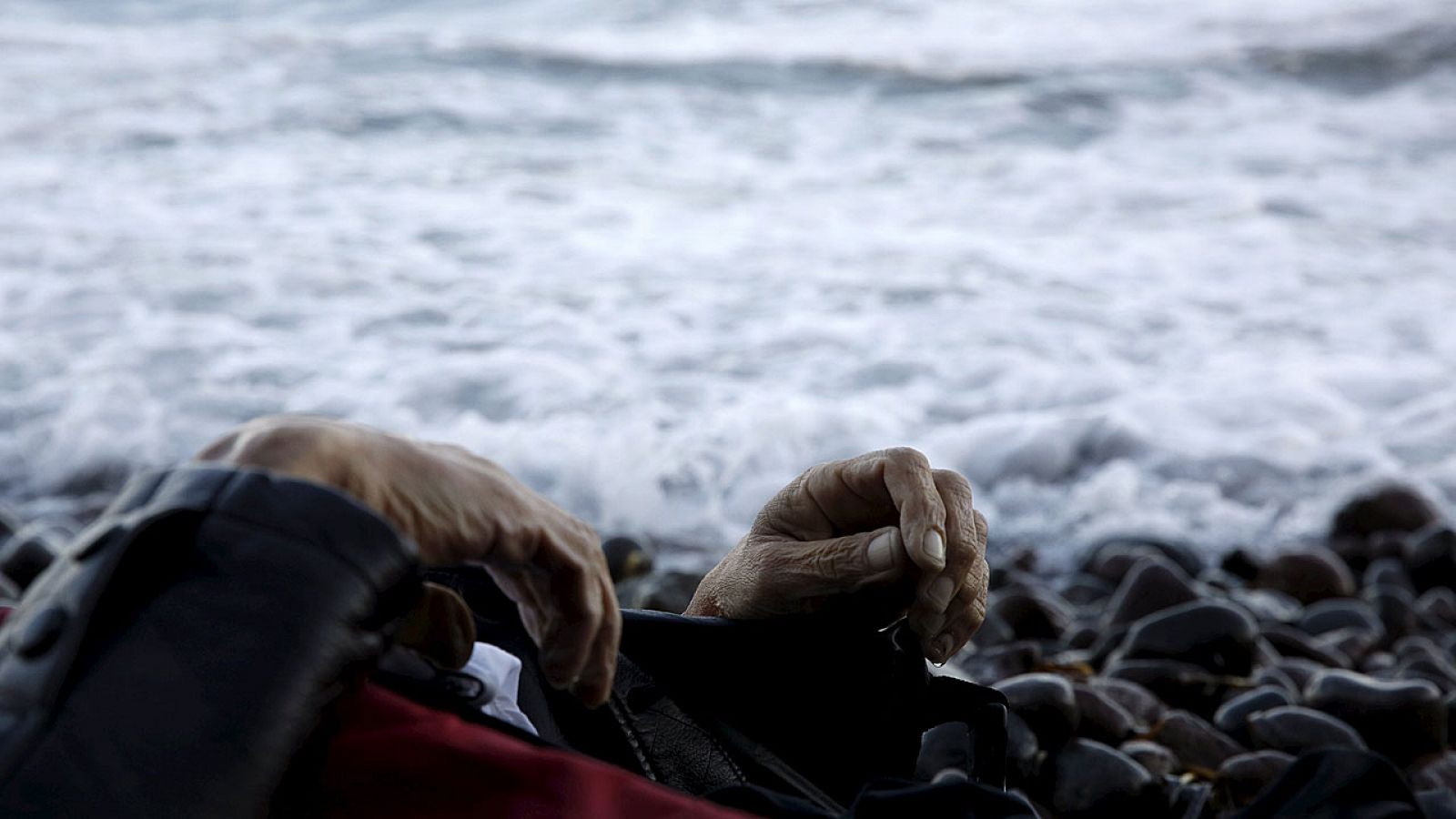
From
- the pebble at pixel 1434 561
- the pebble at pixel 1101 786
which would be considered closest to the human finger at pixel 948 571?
the pebble at pixel 1101 786

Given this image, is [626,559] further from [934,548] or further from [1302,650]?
[934,548]

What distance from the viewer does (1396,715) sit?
319cm

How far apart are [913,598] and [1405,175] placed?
958 centimetres

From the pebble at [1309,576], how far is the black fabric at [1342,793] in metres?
3.63

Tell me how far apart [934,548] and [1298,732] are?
1911mm

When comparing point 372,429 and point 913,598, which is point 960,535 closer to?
point 913,598

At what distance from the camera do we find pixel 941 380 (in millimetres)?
6520

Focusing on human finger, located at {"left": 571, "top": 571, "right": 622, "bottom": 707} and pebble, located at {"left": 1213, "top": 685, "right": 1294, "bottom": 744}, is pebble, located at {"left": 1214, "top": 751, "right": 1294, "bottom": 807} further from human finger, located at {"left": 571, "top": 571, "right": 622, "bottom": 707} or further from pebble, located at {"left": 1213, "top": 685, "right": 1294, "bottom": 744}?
human finger, located at {"left": 571, "top": 571, "right": 622, "bottom": 707}

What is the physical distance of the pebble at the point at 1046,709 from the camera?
2.90m

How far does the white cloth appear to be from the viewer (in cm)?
138

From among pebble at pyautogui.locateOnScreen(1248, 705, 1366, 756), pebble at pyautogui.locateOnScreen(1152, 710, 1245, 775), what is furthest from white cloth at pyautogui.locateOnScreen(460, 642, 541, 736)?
pebble at pyautogui.locateOnScreen(1248, 705, 1366, 756)

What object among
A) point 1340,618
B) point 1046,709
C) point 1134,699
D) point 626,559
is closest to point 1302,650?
point 1340,618

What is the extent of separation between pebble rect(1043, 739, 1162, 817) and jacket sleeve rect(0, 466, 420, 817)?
2.02 metres

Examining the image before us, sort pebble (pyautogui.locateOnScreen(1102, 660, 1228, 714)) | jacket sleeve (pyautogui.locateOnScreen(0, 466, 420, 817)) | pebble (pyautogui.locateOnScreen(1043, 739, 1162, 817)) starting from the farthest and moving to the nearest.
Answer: pebble (pyautogui.locateOnScreen(1102, 660, 1228, 714)) → pebble (pyautogui.locateOnScreen(1043, 739, 1162, 817)) → jacket sleeve (pyautogui.locateOnScreen(0, 466, 420, 817))
